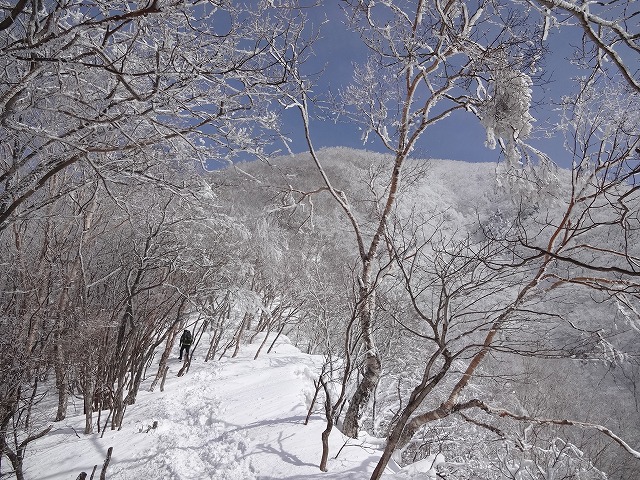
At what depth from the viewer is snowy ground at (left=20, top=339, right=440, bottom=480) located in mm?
5059

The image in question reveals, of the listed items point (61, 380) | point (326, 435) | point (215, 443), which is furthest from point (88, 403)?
point (326, 435)

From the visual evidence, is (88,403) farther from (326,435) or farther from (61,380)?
(326,435)

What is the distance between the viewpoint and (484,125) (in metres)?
2.45

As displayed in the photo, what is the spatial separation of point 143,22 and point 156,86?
48 cm

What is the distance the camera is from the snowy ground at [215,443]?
506cm

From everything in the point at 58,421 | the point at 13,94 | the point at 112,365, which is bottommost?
the point at 58,421

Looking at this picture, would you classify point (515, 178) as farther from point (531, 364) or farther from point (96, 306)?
point (531, 364)

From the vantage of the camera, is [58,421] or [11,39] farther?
[58,421]

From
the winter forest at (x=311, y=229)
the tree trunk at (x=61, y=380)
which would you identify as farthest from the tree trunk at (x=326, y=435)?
the tree trunk at (x=61, y=380)

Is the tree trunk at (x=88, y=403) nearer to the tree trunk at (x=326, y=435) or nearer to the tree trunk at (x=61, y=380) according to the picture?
the tree trunk at (x=61, y=380)

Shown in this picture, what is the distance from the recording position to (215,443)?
21.5 ft

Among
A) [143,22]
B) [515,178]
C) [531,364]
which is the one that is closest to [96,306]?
[143,22]

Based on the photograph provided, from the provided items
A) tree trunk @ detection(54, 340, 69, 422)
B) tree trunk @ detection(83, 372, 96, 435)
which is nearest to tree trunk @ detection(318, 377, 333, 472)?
tree trunk @ detection(83, 372, 96, 435)

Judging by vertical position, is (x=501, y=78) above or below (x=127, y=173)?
above
